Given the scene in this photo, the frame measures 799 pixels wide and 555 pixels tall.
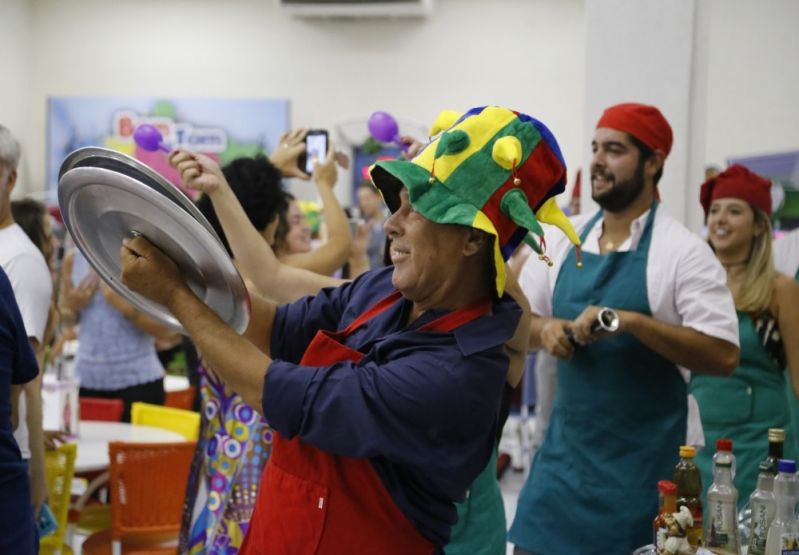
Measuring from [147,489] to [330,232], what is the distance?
120cm

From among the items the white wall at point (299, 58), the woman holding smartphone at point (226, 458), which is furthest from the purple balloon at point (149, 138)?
the white wall at point (299, 58)

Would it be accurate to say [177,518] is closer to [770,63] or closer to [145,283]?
[145,283]

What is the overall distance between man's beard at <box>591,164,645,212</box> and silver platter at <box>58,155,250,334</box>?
1367 millimetres

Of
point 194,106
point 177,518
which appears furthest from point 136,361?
point 194,106

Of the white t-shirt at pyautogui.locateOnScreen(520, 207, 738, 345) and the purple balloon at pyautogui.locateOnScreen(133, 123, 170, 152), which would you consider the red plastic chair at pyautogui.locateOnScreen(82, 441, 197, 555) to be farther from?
the white t-shirt at pyautogui.locateOnScreen(520, 207, 738, 345)

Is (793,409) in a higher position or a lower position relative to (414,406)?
lower

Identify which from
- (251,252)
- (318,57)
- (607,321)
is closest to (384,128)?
(251,252)

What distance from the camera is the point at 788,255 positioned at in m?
4.03

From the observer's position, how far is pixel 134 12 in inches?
462

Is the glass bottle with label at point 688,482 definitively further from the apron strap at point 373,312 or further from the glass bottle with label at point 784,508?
the apron strap at point 373,312

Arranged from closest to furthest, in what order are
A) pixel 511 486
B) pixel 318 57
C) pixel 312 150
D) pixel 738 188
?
pixel 312 150 < pixel 738 188 < pixel 511 486 < pixel 318 57

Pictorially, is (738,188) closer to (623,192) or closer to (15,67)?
(623,192)

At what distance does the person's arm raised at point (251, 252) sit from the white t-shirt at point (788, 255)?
87.4 inches

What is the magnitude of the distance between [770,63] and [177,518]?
26.2ft
